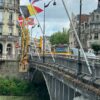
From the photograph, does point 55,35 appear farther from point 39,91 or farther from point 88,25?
point 39,91

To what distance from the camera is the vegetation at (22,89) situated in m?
66.3

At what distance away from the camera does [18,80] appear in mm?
74250

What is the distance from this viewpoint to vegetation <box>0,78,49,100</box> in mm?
66287

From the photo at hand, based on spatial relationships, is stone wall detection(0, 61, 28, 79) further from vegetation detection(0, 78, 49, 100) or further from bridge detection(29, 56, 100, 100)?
bridge detection(29, 56, 100, 100)

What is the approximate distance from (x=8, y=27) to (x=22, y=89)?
32566 mm

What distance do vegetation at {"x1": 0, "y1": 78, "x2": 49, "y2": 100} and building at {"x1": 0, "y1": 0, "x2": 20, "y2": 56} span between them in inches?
1023

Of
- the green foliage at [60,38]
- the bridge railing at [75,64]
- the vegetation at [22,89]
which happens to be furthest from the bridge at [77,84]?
the green foliage at [60,38]

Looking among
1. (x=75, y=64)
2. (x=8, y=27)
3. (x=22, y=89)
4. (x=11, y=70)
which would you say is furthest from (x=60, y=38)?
(x=75, y=64)

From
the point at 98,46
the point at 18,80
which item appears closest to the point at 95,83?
the point at 98,46

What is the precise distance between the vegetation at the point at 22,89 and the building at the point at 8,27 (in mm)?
25983

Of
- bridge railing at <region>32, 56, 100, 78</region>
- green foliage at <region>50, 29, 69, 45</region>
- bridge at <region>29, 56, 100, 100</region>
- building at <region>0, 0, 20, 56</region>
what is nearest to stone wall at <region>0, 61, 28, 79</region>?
building at <region>0, 0, 20, 56</region>

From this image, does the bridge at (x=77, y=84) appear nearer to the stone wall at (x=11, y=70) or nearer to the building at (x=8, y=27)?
the stone wall at (x=11, y=70)

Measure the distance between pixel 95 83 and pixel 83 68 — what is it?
417 centimetres

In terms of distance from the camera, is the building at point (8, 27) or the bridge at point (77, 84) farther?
the building at point (8, 27)
